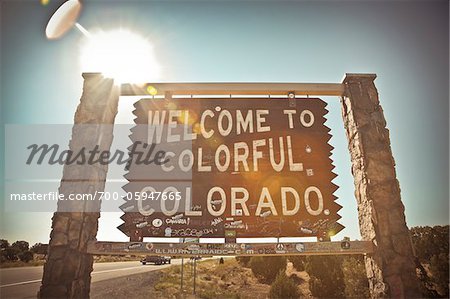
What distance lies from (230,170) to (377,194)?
3.02m

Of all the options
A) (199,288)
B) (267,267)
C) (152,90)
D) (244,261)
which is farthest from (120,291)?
(244,261)

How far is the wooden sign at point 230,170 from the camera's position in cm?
561

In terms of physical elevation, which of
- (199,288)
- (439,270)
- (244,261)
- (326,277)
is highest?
(439,270)

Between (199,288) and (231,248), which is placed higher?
(231,248)

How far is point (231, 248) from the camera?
17.1 feet

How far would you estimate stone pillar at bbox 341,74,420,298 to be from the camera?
495cm

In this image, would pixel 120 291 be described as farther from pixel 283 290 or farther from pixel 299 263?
pixel 299 263

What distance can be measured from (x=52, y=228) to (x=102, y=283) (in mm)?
17908

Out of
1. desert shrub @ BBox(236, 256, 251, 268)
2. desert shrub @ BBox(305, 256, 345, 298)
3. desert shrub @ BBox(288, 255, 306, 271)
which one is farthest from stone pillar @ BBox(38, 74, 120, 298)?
desert shrub @ BBox(236, 256, 251, 268)

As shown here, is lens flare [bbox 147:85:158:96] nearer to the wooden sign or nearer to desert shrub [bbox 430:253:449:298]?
the wooden sign

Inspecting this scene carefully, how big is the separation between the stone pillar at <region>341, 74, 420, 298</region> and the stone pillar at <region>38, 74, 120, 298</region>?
18.0 feet

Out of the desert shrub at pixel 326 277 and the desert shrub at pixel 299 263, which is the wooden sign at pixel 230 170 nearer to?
the desert shrub at pixel 326 277

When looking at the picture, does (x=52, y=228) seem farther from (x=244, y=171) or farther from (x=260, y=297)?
(x=260, y=297)

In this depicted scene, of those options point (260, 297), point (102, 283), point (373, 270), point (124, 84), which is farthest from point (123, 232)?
point (102, 283)
